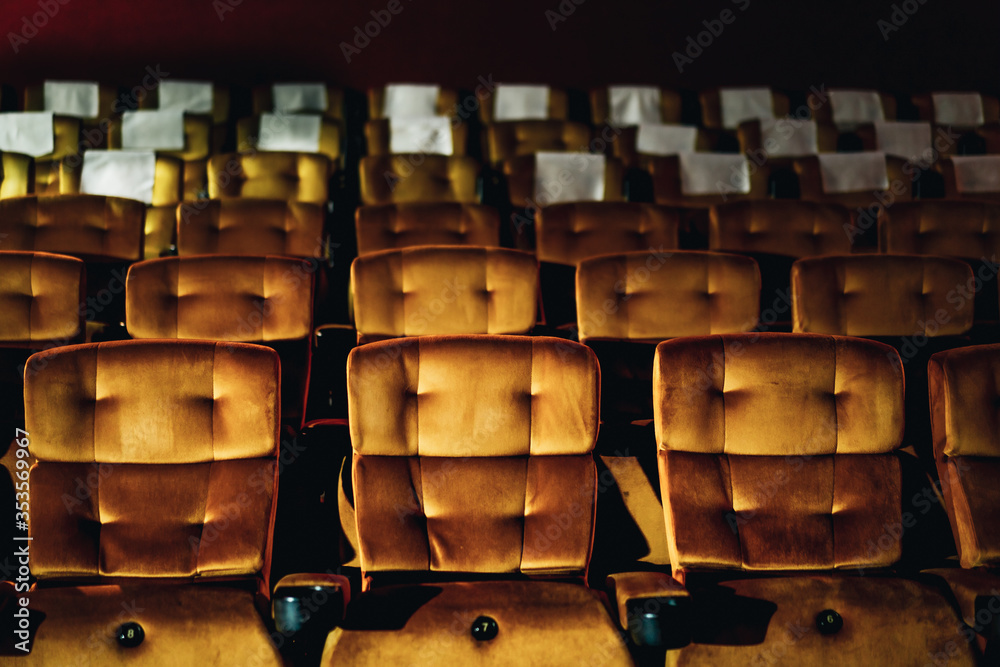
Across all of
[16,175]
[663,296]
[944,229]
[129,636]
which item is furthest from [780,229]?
[16,175]

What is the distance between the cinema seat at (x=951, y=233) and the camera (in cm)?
194

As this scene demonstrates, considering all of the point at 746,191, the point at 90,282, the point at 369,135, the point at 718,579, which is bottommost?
the point at 718,579

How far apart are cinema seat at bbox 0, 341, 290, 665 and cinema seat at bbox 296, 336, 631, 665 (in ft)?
0.47

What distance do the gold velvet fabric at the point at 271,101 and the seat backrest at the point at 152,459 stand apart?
236 cm

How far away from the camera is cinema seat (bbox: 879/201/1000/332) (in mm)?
1938

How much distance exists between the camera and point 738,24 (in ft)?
11.3

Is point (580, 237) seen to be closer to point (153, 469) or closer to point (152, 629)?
point (153, 469)

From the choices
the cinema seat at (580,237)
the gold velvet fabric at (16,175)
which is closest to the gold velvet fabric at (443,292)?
the cinema seat at (580,237)

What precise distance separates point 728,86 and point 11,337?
3180 millimetres

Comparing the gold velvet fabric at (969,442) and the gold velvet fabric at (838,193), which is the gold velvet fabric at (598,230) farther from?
the gold velvet fabric at (969,442)

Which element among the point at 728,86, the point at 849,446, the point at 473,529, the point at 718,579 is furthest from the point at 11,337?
the point at 728,86

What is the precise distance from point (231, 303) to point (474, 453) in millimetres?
703

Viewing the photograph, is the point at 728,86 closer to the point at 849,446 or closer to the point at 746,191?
the point at 746,191

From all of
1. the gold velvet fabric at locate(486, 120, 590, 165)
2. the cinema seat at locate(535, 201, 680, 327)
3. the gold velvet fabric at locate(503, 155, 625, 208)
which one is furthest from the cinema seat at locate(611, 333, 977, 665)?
the gold velvet fabric at locate(486, 120, 590, 165)
